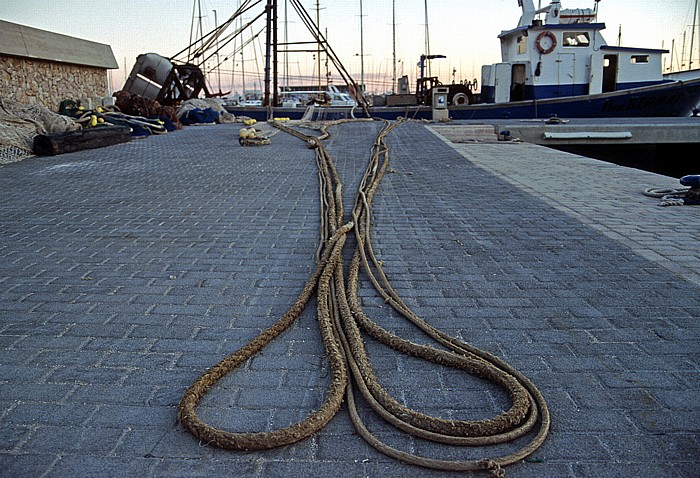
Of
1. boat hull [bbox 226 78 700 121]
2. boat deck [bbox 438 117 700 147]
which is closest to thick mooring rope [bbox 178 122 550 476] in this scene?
boat deck [bbox 438 117 700 147]

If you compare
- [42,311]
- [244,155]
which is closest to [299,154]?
[244,155]

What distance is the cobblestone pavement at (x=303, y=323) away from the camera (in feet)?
7.76

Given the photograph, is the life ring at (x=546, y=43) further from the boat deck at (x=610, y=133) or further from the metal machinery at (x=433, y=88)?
the boat deck at (x=610, y=133)

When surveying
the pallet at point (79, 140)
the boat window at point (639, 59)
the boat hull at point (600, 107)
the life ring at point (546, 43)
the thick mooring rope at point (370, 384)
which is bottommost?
the thick mooring rope at point (370, 384)

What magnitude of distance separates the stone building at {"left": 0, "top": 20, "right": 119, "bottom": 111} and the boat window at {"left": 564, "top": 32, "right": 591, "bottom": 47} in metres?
17.6

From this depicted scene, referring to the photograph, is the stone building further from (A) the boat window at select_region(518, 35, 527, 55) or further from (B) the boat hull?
(A) the boat window at select_region(518, 35, 527, 55)

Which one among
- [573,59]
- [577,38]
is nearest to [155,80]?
[573,59]

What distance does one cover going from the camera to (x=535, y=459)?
2.30 m

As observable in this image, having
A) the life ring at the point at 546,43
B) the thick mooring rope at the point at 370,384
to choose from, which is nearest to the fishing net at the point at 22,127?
the thick mooring rope at the point at 370,384

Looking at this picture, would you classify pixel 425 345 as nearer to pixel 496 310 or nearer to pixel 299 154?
pixel 496 310

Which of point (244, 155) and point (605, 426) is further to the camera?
point (244, 155)

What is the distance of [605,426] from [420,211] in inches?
174

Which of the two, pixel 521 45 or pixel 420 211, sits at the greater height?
pixel 521 45

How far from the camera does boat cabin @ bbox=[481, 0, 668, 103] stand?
24406mm
